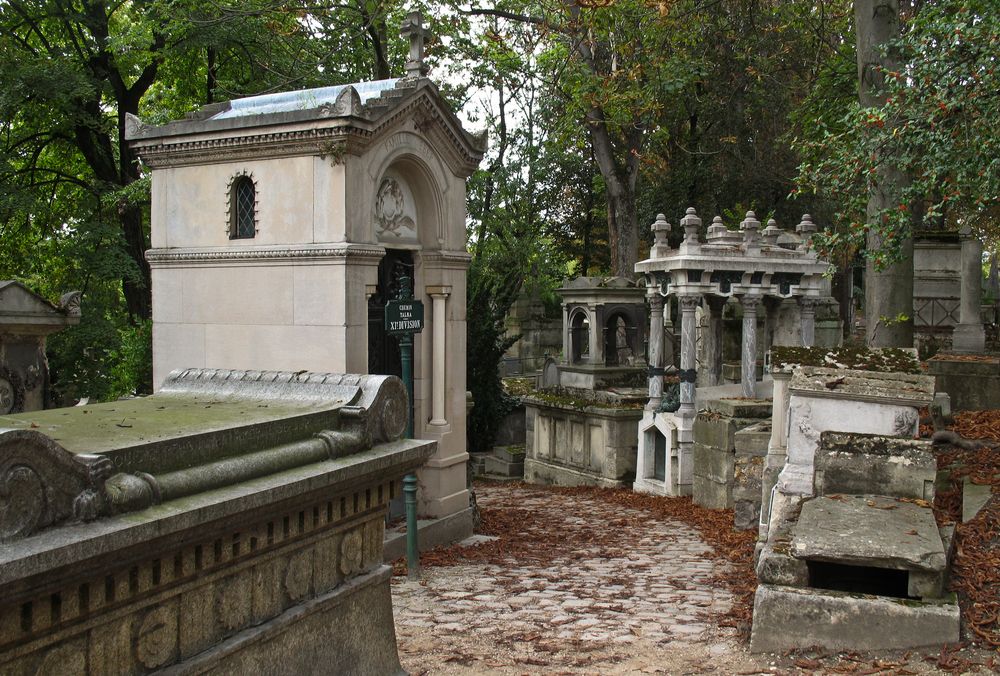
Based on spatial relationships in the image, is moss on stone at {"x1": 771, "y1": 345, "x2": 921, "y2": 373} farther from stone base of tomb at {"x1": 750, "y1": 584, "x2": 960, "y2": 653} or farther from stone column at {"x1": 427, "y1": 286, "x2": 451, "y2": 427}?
stone column at {"x1": 427, "y1": 286, "x2": 451, "y2": 427}

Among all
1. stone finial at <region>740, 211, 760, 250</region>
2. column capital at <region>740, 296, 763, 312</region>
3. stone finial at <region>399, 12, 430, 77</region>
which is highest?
stone finial at <region>399, 12, 430, 77</region>

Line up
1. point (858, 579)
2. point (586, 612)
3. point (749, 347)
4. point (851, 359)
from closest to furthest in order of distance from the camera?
1. point (858, 579)
2. point (586, 612)
3. point (851, 359)
4. point (749, 347)

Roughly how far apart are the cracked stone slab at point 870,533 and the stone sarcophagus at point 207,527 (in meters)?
2.27

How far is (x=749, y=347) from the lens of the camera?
14.5m

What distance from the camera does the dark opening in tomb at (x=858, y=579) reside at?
17.2 feet

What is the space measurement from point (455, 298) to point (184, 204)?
291 cm

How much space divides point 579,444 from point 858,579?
11233mm

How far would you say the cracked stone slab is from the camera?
4746mm

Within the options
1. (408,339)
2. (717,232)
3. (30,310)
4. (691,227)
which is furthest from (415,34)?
(717,232)

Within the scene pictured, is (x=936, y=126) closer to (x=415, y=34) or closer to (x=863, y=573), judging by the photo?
(x=863, y=573)

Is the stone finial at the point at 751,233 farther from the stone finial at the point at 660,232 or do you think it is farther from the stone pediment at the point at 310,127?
the stone pediment at the point at 310,127

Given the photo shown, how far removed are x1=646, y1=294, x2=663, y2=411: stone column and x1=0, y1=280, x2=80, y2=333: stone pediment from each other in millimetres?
8838

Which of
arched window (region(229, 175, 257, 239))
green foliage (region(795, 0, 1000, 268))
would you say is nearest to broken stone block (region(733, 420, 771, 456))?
green foliage (region(795, 0, 1000, 268))

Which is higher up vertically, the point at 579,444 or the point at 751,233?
the point at 751,233
